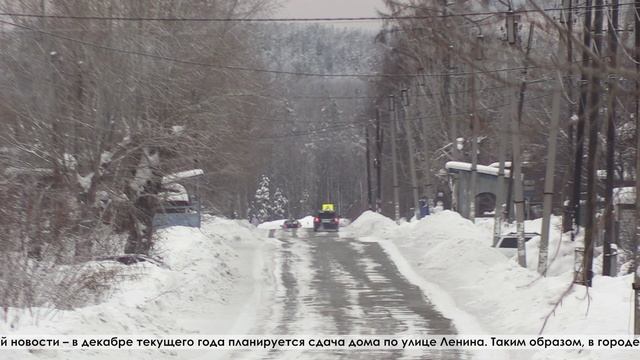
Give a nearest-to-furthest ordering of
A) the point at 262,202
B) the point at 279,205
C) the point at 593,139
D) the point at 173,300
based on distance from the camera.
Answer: the point at 593,139 < the point at 173,300 < the point at 262,202 < the point at 279,205

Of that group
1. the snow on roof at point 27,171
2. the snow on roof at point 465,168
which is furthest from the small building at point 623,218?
the snow on roof at point 27,171

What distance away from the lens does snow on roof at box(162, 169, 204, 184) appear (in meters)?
25.3

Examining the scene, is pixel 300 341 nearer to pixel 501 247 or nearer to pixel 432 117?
pixel 501 247

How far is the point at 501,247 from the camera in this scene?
99.1 feet

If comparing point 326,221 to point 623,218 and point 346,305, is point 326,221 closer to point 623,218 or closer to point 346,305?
point 623,218

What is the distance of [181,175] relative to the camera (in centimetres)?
2561

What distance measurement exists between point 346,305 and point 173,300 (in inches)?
155

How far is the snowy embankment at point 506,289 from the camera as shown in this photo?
13.7m

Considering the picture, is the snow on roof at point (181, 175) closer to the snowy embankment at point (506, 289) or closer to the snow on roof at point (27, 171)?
the snow on roof at point (27, 171)

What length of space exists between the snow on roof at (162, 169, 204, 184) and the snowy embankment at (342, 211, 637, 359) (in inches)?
261

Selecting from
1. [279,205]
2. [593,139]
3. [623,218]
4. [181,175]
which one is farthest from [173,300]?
[279,205]

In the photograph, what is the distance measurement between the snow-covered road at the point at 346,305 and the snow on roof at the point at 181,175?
3.73 metres

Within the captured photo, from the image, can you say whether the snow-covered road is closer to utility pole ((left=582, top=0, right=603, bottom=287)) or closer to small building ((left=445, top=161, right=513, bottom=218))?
utility pole ((left=582, top=0, right=603, bottom=287))

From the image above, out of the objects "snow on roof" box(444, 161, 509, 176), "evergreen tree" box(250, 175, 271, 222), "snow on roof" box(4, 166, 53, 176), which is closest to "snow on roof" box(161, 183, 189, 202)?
"snow on roof" box(4, 166, 53, 176)
